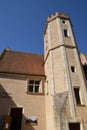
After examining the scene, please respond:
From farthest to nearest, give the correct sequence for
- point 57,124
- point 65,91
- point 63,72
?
point 63,72 < point 65,91 < point 57,124

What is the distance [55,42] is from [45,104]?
20.5ft

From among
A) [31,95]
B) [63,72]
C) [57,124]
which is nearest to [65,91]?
[63,72]

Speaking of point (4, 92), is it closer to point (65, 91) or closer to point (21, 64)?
point (21, 64)

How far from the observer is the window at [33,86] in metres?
12.5

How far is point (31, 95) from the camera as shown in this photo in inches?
466

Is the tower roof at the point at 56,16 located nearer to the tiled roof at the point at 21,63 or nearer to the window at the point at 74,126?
the tiled roof at the point at 21,63

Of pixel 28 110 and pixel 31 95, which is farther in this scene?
pixel 31 95

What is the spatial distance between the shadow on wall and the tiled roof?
90.8 inches

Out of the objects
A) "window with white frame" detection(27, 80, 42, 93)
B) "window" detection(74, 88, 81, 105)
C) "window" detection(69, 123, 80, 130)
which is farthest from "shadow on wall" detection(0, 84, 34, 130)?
"window" detection(74, 88, 81, 105)

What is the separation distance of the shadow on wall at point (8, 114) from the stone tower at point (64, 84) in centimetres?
218

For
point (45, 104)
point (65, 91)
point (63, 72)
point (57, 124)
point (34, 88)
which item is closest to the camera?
point (57, 124)

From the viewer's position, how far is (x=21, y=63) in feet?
47.6

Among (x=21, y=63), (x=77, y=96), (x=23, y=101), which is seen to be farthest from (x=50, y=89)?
(x=21, y=63)

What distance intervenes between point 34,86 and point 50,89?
2.14 m
